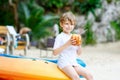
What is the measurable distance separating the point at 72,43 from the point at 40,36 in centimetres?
1037

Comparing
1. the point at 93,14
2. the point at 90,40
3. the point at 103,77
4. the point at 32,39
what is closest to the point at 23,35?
the point at 103,77

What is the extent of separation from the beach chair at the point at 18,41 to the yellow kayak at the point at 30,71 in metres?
4.27

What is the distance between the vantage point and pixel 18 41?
10.7m

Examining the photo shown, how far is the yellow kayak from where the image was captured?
16.9ft

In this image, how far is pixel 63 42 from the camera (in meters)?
5.05

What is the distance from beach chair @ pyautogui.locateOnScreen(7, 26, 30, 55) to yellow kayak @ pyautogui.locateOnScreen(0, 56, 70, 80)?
4272 millimetres

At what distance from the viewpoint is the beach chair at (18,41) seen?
9.74 metres

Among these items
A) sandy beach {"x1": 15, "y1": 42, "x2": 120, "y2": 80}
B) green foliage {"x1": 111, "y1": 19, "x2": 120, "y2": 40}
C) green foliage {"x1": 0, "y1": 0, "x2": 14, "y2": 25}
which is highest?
green foliage {"x1": 0, "y1": 0, "x2": 14, "y2": 25}

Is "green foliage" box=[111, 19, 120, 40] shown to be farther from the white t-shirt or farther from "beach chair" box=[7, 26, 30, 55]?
the white t-shirt

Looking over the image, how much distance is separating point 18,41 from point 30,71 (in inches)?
218

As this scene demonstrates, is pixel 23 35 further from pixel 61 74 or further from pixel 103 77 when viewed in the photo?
pixel 61 74

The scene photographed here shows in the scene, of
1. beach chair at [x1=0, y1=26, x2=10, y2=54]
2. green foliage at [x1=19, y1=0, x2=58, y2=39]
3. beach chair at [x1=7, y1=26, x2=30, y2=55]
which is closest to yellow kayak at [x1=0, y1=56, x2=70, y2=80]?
beach chair at [x1=0, y1=26, x2=10, y2=54]

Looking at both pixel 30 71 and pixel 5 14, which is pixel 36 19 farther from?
pixel 30 71

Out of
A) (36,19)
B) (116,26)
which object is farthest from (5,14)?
(116,26)
